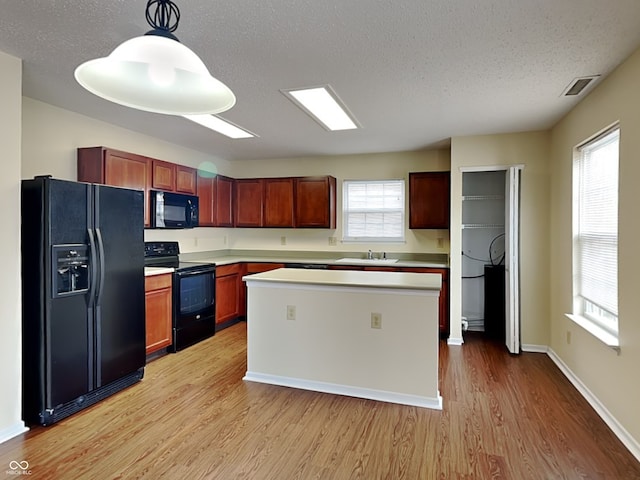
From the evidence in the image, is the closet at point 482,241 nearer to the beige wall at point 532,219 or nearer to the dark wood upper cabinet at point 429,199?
the dark wood upper cabinet at point 429,199

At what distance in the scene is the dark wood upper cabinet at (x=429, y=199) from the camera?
196 inches

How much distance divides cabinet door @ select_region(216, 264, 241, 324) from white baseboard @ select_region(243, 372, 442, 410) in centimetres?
173

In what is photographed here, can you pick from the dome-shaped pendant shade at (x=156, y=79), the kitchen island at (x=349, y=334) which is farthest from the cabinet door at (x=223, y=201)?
the dome-shaped pendant shade at (x=156, y=79)

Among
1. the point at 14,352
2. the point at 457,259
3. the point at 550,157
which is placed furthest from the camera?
the point at 457,259

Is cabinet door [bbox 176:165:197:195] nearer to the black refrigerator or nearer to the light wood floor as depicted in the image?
the black refrigerator

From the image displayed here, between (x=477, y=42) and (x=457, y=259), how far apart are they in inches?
105

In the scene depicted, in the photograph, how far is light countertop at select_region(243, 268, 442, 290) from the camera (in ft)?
9.64

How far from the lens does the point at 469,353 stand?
162 inches

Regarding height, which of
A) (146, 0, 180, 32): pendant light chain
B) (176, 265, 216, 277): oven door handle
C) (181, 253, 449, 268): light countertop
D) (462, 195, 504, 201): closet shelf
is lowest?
(176, 265, 216, 277): oven door handle

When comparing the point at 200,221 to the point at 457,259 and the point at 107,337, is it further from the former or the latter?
the point at 457,259

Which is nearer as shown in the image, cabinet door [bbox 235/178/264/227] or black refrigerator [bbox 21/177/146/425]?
black refrigerator [bbox 21/177/146/425]

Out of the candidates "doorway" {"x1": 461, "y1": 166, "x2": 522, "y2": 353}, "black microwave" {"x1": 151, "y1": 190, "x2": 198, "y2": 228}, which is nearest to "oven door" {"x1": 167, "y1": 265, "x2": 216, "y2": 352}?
"black microwave" {"x1": 151, "y1": 190, "x2": 198, "y2": 228}

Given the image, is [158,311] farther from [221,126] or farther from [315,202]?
[315,202]

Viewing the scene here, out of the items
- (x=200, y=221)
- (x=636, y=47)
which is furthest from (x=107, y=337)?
(x=636, y=47)
